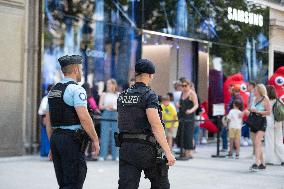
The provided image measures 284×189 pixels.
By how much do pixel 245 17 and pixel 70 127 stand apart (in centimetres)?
1644

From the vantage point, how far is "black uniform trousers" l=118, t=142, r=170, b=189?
5785 millimetres

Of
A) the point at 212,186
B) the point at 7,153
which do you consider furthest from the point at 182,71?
the point at 212,186

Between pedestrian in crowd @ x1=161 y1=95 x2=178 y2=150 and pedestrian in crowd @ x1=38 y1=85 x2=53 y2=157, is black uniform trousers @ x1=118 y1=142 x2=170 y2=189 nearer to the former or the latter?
pedestrian in crowd @ x1=38 y1=85 x2=53 y2=157

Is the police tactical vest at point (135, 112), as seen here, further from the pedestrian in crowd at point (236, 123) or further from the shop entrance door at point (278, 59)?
the shop entrance door at point (278, 59)

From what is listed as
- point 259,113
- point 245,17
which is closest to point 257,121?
point 259,113

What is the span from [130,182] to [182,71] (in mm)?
13492

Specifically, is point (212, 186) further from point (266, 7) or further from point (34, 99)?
point (266, 7)

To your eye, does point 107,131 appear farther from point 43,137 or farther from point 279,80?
point 279,80

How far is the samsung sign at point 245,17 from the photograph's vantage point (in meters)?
20.7

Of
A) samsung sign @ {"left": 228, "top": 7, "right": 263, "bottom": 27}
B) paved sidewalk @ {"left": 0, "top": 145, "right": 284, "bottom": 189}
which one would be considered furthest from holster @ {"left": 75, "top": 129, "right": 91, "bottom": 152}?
samsung sign @ {"left": 228, "top": 7, "right": 263, "bottom": 27}

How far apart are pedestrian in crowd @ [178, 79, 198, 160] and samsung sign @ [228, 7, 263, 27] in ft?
25.8

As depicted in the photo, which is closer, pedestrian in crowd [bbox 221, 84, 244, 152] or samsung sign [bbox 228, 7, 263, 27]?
pedestrian in crowd [bbox 221, 84, 244, 152]

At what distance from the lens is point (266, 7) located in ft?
74.4

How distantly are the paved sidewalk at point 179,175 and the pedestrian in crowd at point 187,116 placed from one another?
471 mm
